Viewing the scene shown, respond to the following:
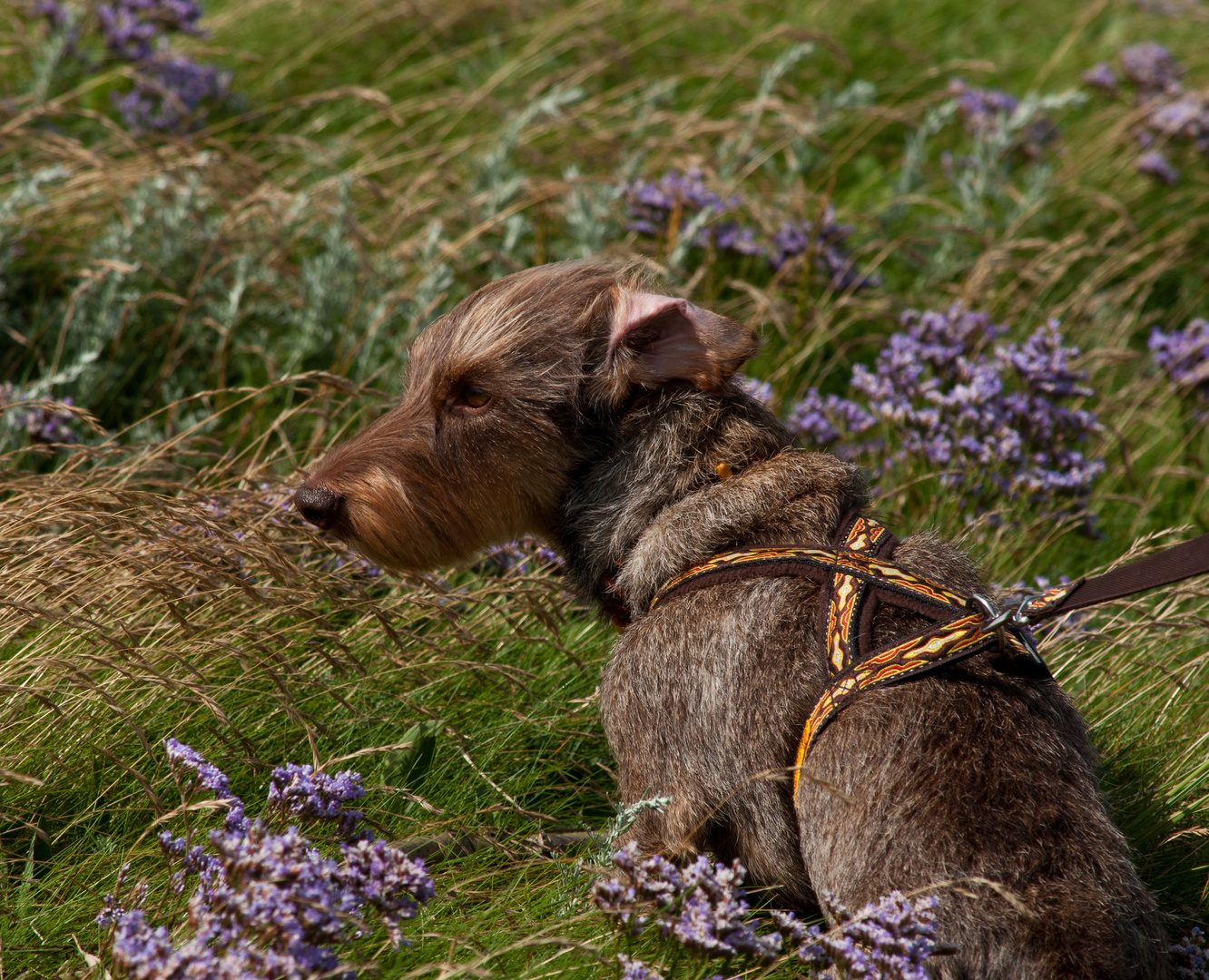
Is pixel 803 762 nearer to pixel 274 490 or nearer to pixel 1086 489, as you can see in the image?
pixel 274 490

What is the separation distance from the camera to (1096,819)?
2.33 meters

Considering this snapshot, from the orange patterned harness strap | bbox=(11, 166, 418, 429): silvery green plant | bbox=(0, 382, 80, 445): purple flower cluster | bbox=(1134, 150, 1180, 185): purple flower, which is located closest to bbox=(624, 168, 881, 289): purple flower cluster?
bbox=(11, 166, 418, 429): silvery green plant

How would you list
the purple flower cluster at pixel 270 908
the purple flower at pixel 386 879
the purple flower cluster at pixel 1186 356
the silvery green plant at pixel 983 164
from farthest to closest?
the silvery green plant at pixel 983 164
the purple flower cluster at pixel 1186 356
the purple flower at pixel 386 879
the purple flower cluster at pixel 270 908

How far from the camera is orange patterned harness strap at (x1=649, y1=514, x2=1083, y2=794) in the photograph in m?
2.43

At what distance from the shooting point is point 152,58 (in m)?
6.36

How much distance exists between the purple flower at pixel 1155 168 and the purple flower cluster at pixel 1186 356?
6.45ft

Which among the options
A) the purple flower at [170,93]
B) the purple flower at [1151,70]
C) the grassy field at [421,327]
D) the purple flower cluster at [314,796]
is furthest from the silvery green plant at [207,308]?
the purple flower at [1151,70]

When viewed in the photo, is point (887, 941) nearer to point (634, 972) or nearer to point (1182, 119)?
point (634, 972)

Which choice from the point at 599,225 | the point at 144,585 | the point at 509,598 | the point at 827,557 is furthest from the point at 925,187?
the point at 144,585

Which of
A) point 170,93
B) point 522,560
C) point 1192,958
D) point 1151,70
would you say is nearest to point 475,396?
point 522,560

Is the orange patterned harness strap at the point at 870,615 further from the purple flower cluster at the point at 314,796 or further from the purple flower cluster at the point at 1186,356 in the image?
the purple flower cluster at the point at 1186,356

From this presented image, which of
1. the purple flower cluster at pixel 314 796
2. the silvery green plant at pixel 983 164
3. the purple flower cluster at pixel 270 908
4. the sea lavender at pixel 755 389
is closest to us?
the purple flower cluster at pixel 270 908

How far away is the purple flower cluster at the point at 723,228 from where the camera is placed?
570 cm

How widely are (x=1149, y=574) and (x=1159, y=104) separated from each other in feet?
21.1
